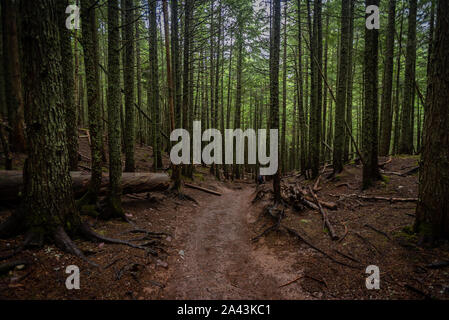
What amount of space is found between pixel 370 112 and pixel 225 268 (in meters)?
7.68

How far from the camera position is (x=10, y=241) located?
372cm

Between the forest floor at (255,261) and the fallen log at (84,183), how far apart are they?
1.51ft

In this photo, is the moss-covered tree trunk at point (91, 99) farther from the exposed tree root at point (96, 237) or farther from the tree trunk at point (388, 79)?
the tree trunk at point (388, 79)

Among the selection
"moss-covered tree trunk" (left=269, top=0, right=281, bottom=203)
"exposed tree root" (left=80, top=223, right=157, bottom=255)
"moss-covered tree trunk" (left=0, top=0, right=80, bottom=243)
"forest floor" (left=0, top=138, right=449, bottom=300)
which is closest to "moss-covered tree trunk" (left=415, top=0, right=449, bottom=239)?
"forest floor" (left=0, top=138, right=449, bottom=300)

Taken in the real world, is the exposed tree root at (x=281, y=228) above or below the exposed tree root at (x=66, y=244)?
below

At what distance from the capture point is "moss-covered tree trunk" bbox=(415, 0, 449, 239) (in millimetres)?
4047

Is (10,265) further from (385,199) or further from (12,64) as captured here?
(385,199)

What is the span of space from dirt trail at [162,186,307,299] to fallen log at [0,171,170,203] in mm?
2193

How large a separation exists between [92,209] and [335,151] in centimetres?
1042

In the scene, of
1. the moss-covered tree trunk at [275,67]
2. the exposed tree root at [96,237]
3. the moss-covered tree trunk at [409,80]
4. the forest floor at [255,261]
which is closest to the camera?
the forest floor at [255,261]

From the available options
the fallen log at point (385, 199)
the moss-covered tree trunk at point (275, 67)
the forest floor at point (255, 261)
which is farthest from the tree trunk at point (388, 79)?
the moss-covered tree trunk at point (275, 67)

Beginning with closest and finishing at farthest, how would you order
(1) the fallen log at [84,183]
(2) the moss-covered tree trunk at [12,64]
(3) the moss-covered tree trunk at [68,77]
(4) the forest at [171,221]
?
(4) the forest at [171,221] < (1) the fallen log at [84,183] < (3) the moss-covered tree trunk at [68,77] < (2) the moss-covered tree trunk at [12,64]

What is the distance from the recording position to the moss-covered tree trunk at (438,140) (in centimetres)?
405
